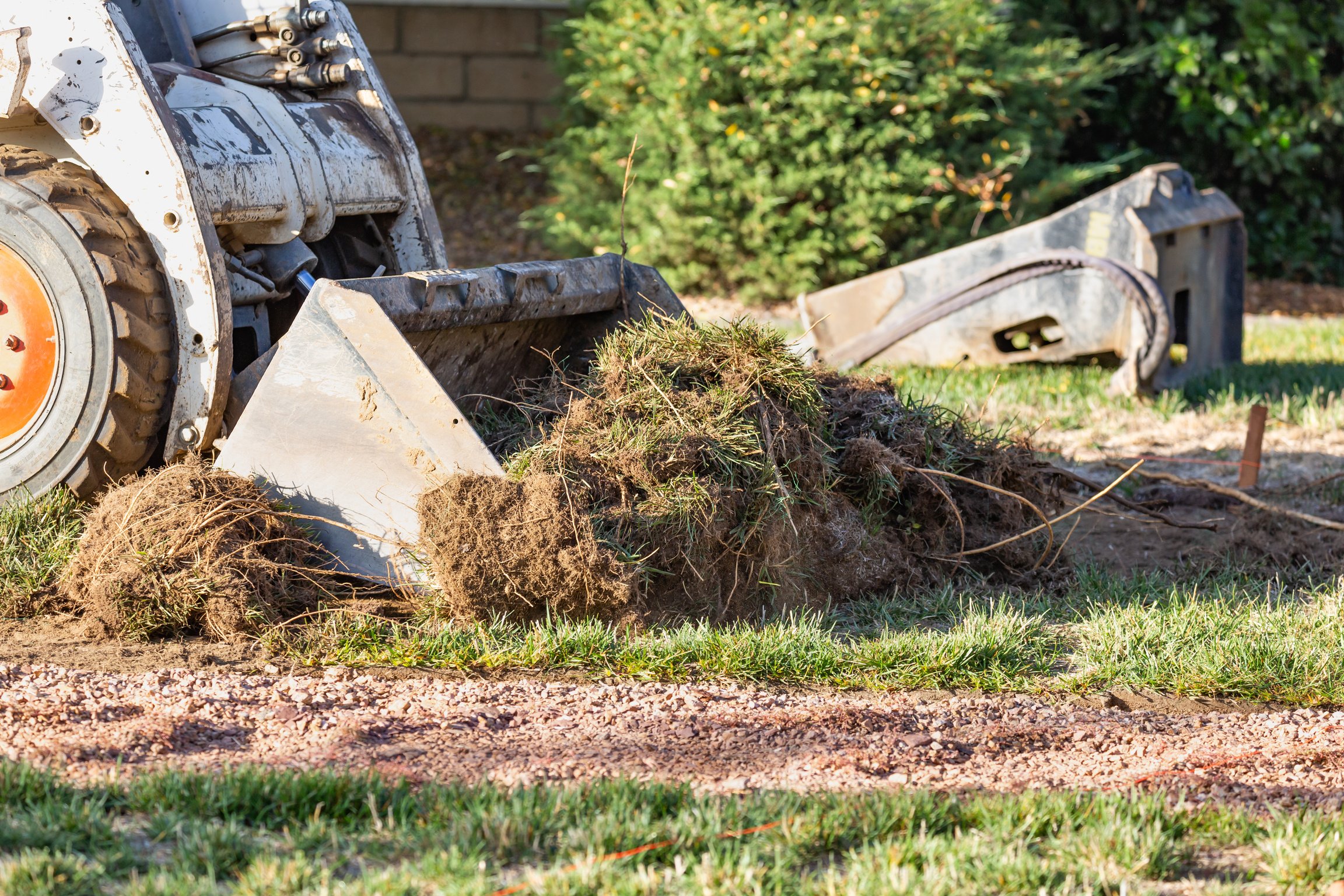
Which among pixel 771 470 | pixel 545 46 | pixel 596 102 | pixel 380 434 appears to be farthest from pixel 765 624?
pixel 545 46

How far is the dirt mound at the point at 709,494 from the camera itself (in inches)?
145

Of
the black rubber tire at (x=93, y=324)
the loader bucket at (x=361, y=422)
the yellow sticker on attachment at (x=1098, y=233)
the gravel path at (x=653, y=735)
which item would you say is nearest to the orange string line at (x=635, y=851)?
the gravel path at (x=653, y=735)

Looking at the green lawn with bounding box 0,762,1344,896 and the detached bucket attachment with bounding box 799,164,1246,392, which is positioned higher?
the detached bucket attachment with bounding box 799,164,1246,392

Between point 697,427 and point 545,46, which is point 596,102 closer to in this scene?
point 545,46

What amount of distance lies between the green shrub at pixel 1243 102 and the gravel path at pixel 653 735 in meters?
8.99

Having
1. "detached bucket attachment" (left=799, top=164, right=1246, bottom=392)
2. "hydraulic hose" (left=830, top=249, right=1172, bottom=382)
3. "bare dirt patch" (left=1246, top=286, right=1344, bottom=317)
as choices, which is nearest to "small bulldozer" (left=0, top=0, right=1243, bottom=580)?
"hydraulic hose" (left=830, top=249, right=1172, bottom=382)

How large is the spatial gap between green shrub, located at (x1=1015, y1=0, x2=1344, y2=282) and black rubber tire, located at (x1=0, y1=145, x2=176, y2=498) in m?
8.98

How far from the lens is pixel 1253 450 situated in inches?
230

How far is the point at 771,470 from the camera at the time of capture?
3.95 m

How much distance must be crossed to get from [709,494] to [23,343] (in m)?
2.10

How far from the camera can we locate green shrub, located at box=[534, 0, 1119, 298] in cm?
952

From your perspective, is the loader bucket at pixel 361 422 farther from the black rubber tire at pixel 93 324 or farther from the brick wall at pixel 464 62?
the brick wall at pixel 464 62

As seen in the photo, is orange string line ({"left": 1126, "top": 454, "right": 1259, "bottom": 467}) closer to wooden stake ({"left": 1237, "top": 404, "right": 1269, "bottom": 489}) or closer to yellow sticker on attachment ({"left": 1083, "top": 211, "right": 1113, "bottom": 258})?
wooden stake ({"left": 1237, "top": 404, "right": 1269, "bottom": 489})

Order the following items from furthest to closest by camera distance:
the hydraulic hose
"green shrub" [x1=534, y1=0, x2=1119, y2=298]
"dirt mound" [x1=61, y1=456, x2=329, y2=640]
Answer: "green shrub" [x1=534, y1=0, x2=1119, y2=298] → the hydraulic hose → "dirt mound" [x1=61, y1=456, x2=329, y2=640]
